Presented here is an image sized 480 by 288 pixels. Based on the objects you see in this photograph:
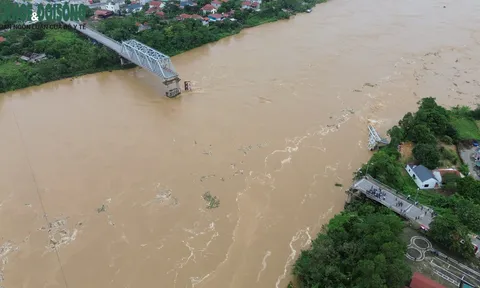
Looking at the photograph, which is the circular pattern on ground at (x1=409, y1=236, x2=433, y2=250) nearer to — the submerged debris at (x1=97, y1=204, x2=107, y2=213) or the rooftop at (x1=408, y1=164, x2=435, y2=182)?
the rooftop at (x1=408, y1=164, x2=435, y2=182)

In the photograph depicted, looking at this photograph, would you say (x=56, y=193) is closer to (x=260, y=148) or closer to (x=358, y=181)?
(x=260, y=148)

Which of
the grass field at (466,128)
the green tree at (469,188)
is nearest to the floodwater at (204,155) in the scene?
the grass field at (466,128)

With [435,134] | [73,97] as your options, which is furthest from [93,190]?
[435,134]

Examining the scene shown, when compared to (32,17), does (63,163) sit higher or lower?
lower

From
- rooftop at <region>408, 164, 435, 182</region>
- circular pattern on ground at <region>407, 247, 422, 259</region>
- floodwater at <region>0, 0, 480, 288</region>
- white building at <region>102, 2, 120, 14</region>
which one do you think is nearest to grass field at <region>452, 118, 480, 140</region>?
floodwater at <region>0, 0, 480, 288</region>

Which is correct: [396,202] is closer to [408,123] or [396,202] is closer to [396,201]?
[396,201]

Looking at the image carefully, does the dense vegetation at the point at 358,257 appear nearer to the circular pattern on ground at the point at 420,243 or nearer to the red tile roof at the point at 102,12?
the circular pattern on ground at the point at 420,243

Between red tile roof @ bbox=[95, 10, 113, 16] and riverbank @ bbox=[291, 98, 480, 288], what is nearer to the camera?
riverbank @ bbox=[291, 98, 480, 288]
